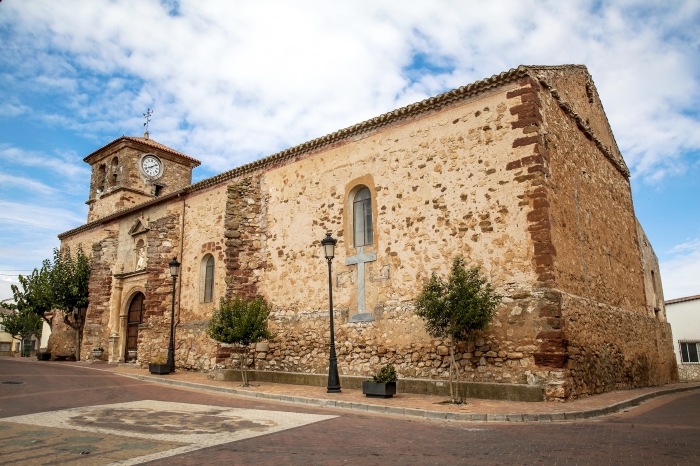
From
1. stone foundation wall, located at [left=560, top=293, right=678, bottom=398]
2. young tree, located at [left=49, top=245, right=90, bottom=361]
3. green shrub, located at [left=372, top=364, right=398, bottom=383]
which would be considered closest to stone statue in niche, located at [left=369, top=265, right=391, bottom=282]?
green shrub, located at [left=372, top=364, right=398, bottom=383]

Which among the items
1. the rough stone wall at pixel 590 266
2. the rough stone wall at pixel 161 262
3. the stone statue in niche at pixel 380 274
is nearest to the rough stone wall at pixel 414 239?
the stone statue in niche at pixel 380 274

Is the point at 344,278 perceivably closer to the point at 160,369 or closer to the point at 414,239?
the point at 414,239

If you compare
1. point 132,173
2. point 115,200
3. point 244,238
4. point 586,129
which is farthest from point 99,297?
point 586,129

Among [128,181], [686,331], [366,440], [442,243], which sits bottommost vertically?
[366,440]

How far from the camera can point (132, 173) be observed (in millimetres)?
30172

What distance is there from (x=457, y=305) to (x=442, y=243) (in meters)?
2.69

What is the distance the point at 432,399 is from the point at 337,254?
559 cm

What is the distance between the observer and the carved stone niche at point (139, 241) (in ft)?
76.9

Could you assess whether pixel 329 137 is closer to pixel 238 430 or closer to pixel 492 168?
pixel 492 168

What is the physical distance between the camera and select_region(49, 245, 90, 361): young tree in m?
25.8

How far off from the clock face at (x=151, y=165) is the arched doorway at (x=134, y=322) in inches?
402

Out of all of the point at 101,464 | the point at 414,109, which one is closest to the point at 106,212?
the point at 414,109

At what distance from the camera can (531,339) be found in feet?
36.0

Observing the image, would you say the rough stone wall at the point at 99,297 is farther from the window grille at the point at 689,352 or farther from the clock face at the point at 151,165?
the window grille at the point at 689,352
